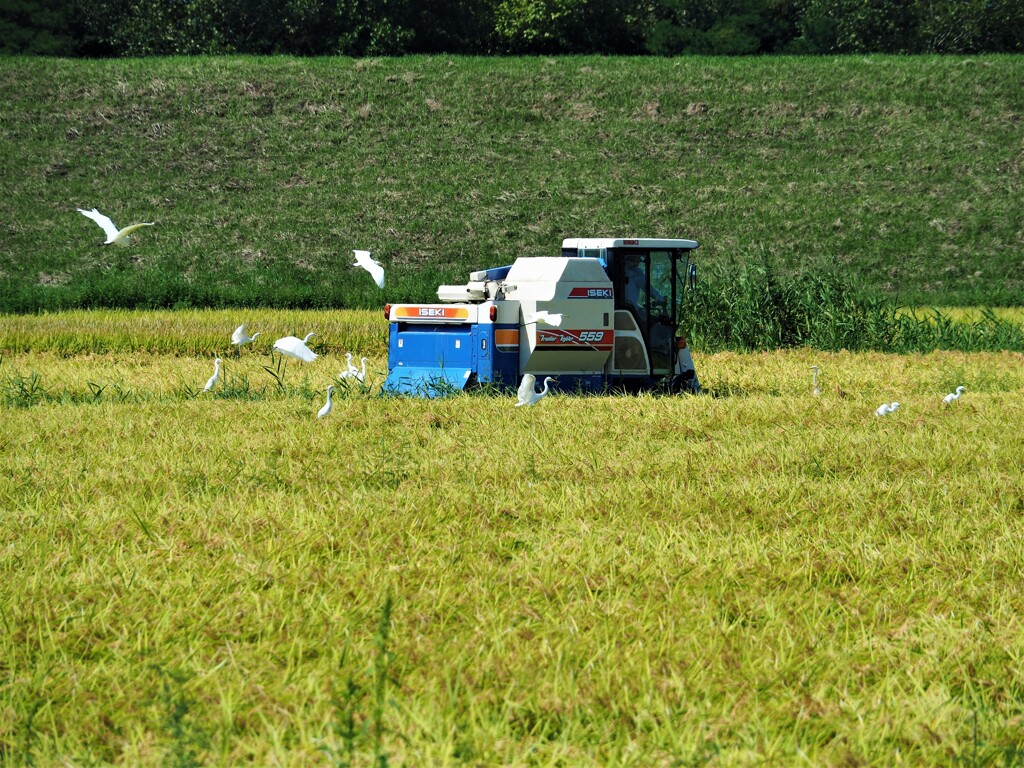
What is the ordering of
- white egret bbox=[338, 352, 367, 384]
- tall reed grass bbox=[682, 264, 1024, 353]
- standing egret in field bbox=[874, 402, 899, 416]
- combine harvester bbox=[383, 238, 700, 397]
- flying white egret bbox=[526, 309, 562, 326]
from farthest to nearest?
tall reed grass bbox=[682, 264, 1024, 353]
combine harvester bbox=[383, 238, 700, 397]
white egret bbox=[338, 352, 367, 384]
flying white egret bbox=[526, 309, 562, 326]
standing egret in field bbox=[874, 402, 899, 416]

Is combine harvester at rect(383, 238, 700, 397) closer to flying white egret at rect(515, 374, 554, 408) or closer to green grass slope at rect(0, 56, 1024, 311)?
flying white egret at rect(515, 374, 554, 408)

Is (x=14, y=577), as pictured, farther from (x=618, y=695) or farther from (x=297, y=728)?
(x=618, y=695)

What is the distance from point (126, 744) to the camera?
10.0 feet

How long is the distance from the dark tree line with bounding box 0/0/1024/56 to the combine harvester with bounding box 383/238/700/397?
35764 millimetres

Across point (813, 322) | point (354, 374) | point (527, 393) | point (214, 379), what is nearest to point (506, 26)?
point (813, 322)

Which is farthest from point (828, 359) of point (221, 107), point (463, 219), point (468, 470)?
point (221, 107)

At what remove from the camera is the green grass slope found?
85.0ft

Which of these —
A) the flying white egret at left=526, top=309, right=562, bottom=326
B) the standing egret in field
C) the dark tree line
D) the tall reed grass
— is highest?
the dark tree line

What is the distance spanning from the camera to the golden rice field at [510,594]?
3.15 metres

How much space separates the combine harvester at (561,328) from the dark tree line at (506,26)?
35.8 m

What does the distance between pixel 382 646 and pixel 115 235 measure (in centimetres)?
506

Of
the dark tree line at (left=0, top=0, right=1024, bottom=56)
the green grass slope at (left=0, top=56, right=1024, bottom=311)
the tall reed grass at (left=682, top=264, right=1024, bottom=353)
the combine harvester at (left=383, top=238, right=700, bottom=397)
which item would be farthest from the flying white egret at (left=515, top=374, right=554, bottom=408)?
the dark tree line at (left=0, top=0, right=1024, bottom=56)

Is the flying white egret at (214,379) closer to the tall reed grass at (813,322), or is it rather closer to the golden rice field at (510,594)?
the golden rice field at (510,594)

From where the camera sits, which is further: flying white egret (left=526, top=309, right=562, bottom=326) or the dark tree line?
the dark tree line
